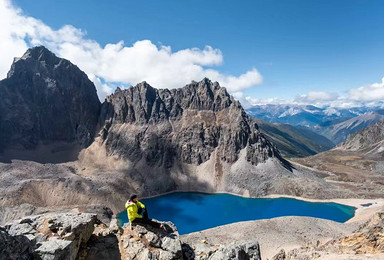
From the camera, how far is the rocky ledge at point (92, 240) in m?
15.7

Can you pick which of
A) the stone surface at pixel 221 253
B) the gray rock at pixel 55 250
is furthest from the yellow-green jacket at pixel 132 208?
the stone surface at pixel 221 253

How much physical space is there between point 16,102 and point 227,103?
137908 mm

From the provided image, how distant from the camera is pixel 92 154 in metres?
152

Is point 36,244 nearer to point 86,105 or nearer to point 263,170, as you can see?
point 263,170

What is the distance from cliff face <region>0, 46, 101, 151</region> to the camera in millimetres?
160500

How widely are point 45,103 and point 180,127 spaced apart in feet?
314

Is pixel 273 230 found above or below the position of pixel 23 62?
below

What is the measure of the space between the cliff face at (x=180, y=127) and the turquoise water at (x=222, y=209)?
2611 cm

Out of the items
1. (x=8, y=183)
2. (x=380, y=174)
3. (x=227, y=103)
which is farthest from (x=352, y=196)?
(x=8, y=183)

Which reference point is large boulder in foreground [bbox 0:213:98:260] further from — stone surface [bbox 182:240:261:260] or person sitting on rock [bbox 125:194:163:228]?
stone surface [bbox 182:240:261:260]

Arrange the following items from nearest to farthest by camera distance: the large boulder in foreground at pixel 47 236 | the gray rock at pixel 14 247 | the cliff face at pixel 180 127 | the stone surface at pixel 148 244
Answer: the gray rock at pixel 14 247 < the large boulder in foreground at pixel 47 236 < the stone surface at pixel 148 244 < the cliff face at pixel 180 127

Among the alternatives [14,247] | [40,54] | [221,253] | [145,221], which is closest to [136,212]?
[145,221]

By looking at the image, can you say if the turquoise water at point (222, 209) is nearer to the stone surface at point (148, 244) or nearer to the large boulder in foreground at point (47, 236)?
the stone surface at point (148, 244)

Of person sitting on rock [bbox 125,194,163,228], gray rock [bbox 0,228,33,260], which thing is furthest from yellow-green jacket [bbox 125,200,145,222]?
gray rock [bbox 0,228,33,260]
